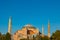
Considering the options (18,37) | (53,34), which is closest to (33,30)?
(18,37)

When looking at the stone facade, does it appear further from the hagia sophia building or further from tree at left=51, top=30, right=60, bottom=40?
tree at left=51, top=30, right=60, bottom=40

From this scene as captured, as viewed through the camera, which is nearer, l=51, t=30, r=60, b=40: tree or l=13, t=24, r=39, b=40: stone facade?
l=51, t=30, r=60, b=40: tree

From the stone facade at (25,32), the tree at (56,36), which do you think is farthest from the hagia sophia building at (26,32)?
the tree at (56,36)

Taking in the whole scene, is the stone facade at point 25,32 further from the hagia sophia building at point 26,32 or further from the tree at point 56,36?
the tree at point 56,36

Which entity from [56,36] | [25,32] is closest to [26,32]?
[25,32]

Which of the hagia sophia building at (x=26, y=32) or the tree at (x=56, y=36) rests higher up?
the hagia sophia building at (x=26, y=32)

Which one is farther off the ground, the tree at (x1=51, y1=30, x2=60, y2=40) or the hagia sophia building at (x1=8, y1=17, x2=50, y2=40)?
the hagia sophia building at (x1=8, y1=17, x2=50, y2=40)

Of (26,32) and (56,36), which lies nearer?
(56,36)

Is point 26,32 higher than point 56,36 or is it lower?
higher

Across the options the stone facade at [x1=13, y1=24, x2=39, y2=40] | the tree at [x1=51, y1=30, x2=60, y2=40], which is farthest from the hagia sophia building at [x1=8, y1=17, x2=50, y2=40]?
the tree at [x1=51, y1=30, x2=60, y2=40]

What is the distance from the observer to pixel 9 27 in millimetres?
50844

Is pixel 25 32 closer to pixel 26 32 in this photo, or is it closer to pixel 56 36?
pixel 26 32

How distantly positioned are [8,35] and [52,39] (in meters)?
11.2

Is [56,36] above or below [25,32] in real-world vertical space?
below
